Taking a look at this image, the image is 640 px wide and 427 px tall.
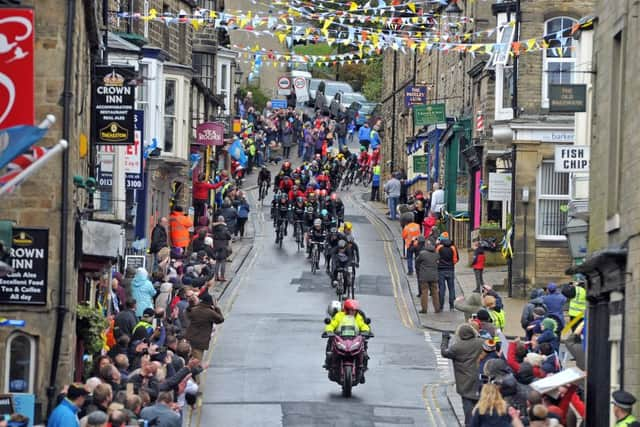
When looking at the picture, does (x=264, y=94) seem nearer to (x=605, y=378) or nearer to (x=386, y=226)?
(x=386, y=226)

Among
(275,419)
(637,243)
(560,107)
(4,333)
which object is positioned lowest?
(275,419)

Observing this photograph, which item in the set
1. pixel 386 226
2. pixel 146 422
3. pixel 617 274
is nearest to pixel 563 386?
pixel 617 274

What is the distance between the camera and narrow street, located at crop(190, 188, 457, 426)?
2342 cm

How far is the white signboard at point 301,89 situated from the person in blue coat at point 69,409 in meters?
78.2

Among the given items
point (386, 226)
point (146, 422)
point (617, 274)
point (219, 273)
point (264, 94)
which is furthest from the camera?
point (264, 94)

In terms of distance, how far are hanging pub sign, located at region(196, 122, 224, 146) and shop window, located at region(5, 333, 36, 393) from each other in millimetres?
30138

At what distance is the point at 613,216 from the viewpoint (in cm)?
2042

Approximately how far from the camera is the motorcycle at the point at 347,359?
24672 mm

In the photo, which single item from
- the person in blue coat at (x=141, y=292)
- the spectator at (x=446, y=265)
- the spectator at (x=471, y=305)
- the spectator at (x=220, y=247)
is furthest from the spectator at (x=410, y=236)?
the person in blue coat at (x=141, y=292)

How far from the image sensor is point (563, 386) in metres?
18.5

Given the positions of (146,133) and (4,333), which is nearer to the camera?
(4,333)

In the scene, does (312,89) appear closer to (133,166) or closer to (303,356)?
(133,166)

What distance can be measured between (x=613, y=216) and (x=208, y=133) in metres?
31.6

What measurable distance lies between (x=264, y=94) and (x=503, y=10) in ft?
195
